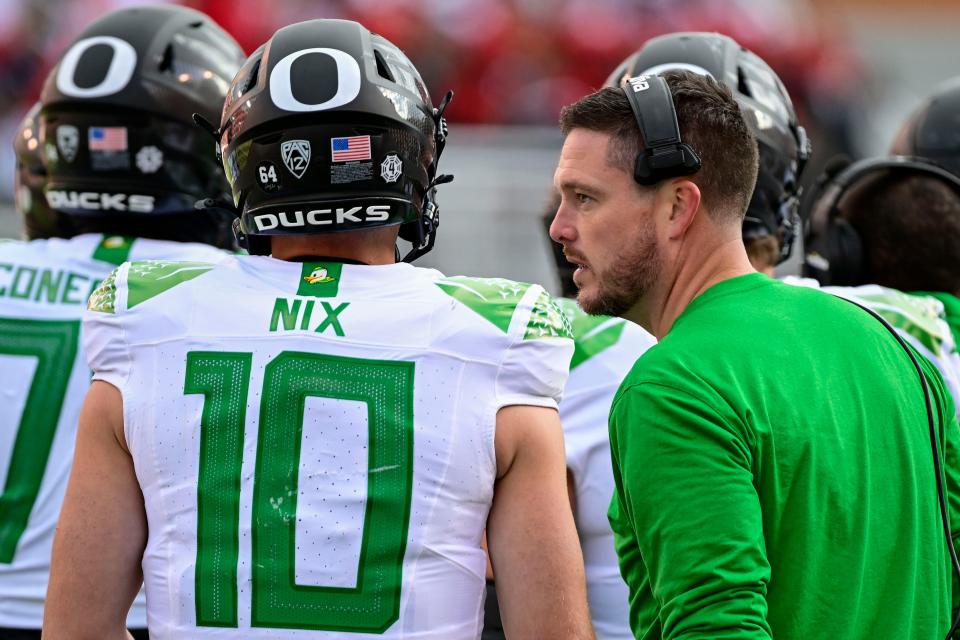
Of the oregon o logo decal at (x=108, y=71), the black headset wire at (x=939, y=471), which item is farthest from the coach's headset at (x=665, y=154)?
the oregon o logo decal at (x=108, y=71)

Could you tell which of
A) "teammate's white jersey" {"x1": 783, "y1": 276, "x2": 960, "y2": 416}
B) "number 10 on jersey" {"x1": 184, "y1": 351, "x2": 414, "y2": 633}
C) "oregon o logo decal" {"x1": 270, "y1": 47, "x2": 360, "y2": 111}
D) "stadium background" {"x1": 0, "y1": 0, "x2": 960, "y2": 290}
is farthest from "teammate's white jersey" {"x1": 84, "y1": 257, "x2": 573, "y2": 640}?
"stadium background" {"x1": 0, "y1": 0, "x2": 960, "y2": 290}

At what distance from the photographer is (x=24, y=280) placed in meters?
3.36

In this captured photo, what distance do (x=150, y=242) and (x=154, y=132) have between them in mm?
357

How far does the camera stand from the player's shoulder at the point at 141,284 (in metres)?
2.47

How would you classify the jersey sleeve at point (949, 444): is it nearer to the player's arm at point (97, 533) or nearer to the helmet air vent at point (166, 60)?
the player's arm at point (97, 533)

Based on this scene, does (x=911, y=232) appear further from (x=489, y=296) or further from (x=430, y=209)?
(x=489, y=296)

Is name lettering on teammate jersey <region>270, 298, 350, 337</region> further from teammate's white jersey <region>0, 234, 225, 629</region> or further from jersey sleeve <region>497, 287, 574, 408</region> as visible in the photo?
teammate's white jersey <region>0, 234, 225, 629</region>

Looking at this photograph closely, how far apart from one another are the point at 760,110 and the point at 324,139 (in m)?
1.50

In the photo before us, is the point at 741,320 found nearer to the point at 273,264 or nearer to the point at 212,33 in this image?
the point at 273,264

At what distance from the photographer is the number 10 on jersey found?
2.34 m

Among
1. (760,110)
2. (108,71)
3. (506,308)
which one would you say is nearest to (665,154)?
(506,308)

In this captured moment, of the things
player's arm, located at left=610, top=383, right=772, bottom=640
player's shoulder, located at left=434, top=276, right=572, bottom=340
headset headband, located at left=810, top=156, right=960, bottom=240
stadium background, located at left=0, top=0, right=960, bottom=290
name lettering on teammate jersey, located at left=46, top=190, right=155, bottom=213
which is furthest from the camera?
stadium background, located at left=0, top=0, right=960, bottom=290

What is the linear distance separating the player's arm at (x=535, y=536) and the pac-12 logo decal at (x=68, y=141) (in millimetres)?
1893

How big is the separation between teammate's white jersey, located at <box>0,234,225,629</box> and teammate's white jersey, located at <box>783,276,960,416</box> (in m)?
1.88
